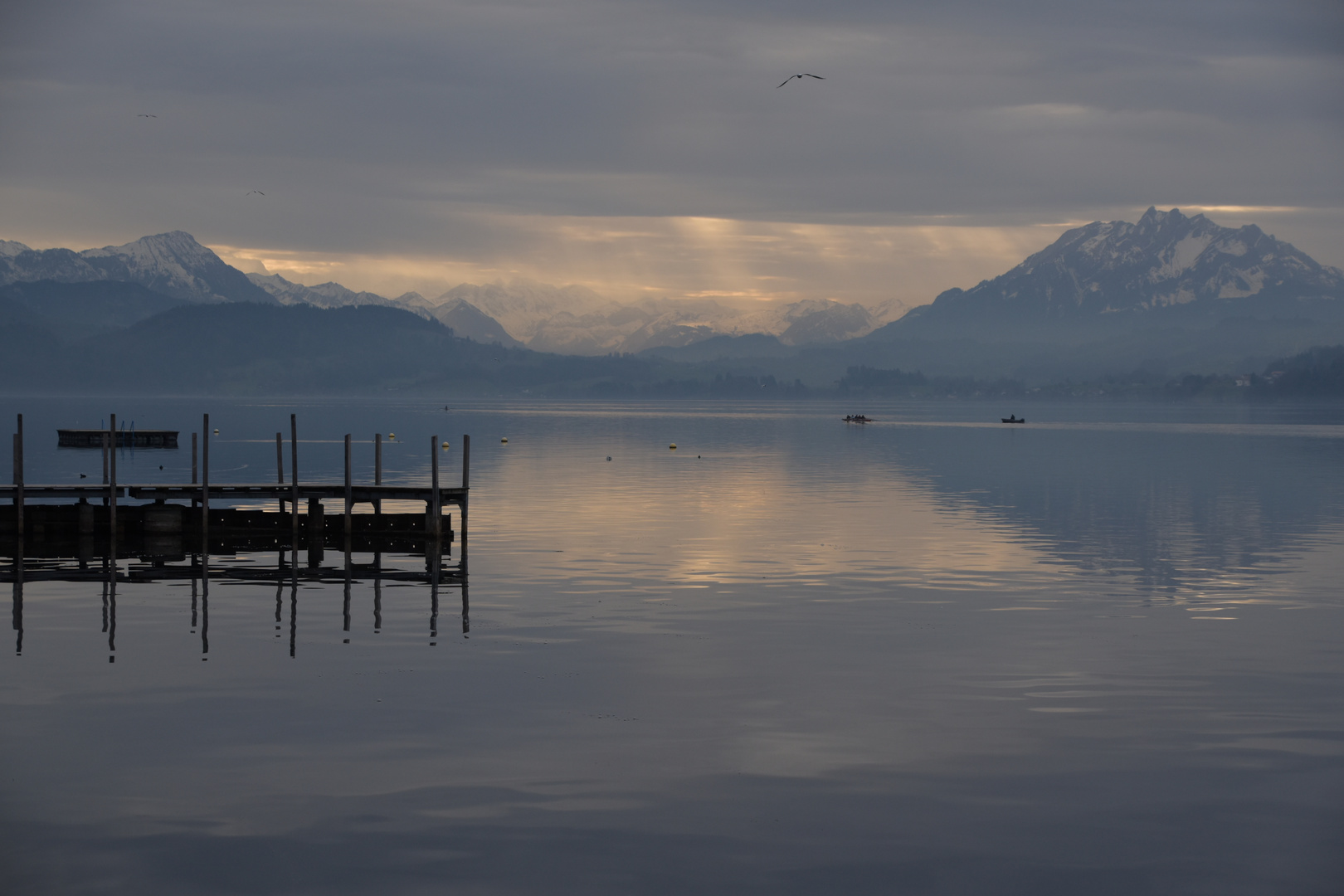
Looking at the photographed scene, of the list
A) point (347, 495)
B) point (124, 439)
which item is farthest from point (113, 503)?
point (124, 439)

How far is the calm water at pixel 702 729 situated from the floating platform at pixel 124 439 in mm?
95383

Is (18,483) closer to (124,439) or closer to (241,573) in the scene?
(241,573)

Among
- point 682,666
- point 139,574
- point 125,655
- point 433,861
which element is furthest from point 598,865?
point 139,574

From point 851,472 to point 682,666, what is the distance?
2945 inches

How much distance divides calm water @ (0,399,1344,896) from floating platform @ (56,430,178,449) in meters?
95.4

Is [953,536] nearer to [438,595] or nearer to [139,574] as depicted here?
[438,595]

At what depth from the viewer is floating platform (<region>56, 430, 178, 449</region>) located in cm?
13512

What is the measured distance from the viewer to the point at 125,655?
1238 inches

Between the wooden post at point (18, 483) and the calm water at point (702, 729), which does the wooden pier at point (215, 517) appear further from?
the calm water at point (702, 729)

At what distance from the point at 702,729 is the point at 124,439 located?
12825 cm

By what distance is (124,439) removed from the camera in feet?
458

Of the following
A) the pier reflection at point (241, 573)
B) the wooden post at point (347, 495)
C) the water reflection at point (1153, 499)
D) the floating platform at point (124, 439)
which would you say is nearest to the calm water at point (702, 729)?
the pier reflection at point (241, 573)

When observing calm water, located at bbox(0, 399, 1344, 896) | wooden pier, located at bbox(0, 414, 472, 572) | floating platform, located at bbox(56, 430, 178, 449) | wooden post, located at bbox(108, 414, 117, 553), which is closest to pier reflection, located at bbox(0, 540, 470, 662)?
wooden post, located at bbox(108, 414, 117, 553)

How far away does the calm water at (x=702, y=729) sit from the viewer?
1858 cm
